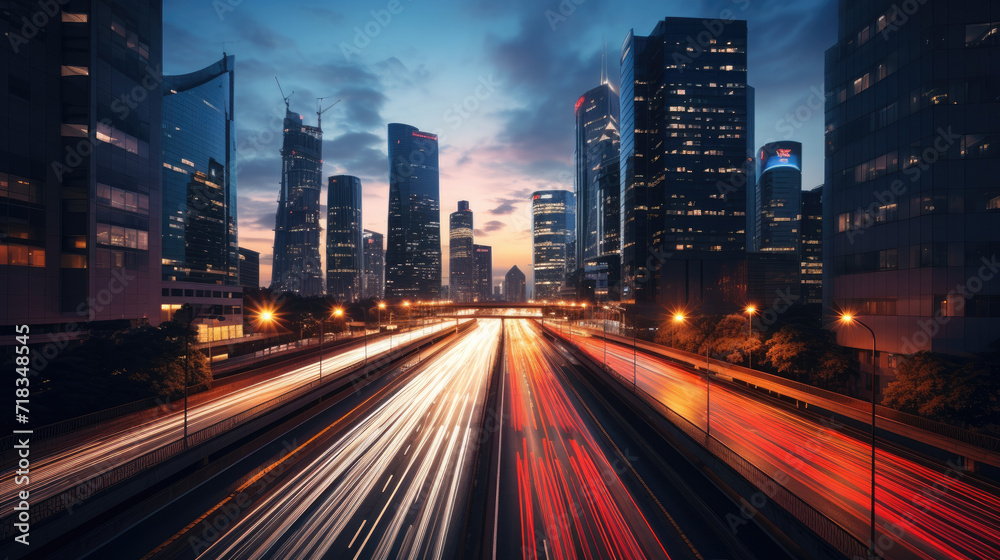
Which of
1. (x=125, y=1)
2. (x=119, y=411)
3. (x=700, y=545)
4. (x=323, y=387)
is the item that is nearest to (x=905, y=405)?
(x=700, y=545)

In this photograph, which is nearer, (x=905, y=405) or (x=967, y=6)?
(x=905, y=405)

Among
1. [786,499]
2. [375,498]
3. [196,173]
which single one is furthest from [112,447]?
[196,173]

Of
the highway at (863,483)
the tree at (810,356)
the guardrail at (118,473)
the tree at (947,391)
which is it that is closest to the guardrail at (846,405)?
the tree at (947,391)

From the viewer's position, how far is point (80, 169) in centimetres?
4603

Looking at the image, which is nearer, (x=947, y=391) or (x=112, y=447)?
(x=112, y=447)

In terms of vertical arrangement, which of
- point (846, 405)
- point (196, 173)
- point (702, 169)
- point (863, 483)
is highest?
point (196, 173)

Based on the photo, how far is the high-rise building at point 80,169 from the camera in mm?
40812

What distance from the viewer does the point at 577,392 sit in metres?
43.7

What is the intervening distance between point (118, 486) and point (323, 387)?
842 inches

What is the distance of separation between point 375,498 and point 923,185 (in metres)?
56.1

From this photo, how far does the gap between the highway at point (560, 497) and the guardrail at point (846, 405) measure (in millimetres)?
21406

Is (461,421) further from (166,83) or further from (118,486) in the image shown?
(166,83)

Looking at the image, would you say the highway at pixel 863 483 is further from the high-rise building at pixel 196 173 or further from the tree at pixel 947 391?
the high-rise building at pixel 196 173

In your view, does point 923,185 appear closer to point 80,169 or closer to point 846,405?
point 846,405
